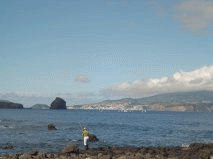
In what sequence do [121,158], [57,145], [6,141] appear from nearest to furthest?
1. [121,158]
2. [57,145]
3. [6,141]

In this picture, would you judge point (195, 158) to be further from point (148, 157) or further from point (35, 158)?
point (35, 158)

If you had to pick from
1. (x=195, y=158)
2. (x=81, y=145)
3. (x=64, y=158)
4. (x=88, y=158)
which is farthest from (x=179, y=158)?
(x=81, y=145)

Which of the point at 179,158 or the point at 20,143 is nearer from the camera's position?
the point at 179,158

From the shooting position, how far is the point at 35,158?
26938 millimetres

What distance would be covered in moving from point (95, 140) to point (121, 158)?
64.8ft

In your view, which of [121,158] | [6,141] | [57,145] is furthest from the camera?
[6,141]

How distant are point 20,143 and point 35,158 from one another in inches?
646

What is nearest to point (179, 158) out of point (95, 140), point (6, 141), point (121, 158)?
point (121, 158)

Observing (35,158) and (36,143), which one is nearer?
(35,158)

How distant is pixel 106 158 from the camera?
26578 millimetres

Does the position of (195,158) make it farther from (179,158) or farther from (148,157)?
(148,157)

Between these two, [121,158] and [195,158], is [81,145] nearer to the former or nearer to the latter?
[121,158]

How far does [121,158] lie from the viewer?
26.4 meters

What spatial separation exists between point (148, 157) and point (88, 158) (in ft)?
18.9
